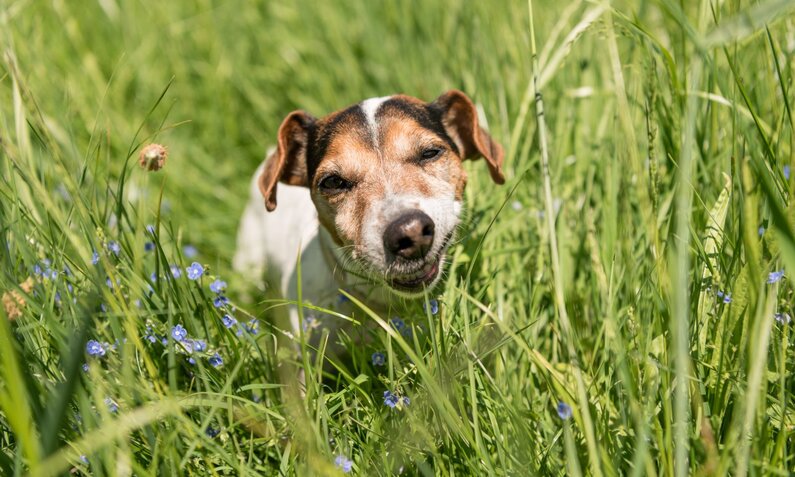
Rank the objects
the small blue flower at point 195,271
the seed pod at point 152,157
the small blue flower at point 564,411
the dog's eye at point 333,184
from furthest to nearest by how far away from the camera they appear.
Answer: the dog's eye at point 333,184 < the small blue flower at point 195,271 < the seed pod at point 152,157 < the small blue flower at point 564,411

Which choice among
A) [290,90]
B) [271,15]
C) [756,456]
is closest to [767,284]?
[756,456]

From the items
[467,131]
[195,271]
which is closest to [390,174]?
[467,131]

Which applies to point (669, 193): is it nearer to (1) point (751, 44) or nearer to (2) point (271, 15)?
(1) point (751, 44)

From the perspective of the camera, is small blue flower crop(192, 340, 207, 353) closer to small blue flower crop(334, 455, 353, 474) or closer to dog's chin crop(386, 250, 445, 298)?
small blue flower crop(334, 455, 353, 474)

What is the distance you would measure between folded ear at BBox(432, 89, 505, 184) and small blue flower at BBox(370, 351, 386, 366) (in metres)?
1.11

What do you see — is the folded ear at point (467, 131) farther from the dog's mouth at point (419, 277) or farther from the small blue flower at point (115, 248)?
the small blue flower at point (115, 248)

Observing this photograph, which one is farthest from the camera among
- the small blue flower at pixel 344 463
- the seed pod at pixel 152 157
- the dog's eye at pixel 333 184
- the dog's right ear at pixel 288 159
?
the dog's right ear at pixel 288 159

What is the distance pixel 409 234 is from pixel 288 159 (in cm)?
115

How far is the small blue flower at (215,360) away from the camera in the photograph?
253cm

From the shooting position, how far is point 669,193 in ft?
10.4

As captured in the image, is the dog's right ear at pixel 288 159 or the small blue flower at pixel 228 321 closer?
the small blue flower at pixel 228 321

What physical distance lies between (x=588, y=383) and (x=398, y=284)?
83 centimetres

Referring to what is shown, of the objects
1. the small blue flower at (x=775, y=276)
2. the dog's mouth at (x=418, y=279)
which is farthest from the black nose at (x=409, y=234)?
the small blue flower at (x=775, y=276)

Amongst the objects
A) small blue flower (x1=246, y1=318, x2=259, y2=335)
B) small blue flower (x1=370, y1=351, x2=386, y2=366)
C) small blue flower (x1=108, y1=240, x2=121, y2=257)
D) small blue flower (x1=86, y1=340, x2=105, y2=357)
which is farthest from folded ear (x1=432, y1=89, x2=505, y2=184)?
small blue flower (x1=86, y1=340, x2=105, y2=357)
